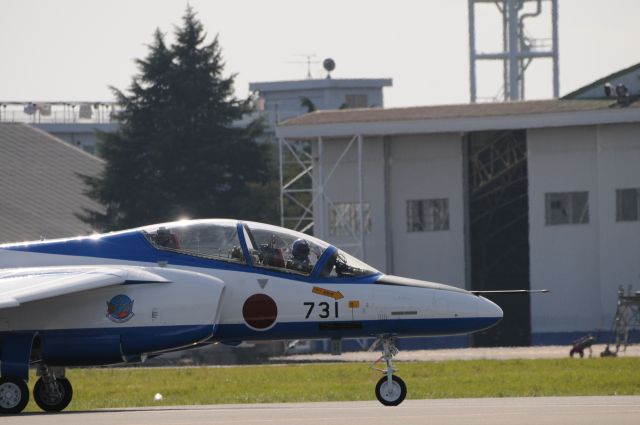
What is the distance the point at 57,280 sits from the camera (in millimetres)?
21688

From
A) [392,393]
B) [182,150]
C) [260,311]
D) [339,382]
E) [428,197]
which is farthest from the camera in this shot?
[182,150]

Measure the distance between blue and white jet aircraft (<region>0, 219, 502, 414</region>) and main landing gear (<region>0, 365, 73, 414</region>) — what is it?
0.07ft

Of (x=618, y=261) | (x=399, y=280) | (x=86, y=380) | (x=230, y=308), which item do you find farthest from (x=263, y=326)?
(x=618, y=261)

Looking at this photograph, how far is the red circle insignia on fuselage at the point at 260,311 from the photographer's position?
2216cm

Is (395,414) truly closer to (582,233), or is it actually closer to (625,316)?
(625,316)

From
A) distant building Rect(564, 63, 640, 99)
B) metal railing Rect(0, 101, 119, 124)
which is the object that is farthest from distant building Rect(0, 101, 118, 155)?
distant building Rect(564, 63, 640, 99)

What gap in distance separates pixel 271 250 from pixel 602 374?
12.4 meters

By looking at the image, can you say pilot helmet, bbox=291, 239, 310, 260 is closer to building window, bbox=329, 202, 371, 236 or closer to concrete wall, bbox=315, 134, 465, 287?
concrete wall, bbox=315, 134, 465, 287

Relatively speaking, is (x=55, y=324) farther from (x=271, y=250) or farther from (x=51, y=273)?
(x=271, y=250)

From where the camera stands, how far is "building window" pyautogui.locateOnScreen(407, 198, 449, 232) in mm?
55656

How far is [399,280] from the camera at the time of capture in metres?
22.3

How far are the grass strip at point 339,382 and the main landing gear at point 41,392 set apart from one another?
7.41 ft

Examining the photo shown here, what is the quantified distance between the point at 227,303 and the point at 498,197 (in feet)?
118

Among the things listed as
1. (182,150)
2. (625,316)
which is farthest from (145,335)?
(182,150)
